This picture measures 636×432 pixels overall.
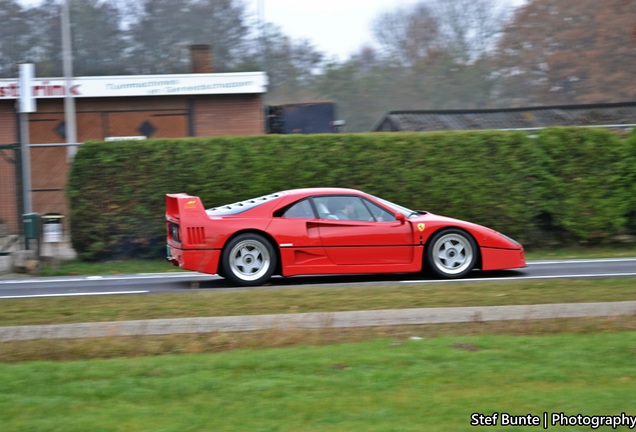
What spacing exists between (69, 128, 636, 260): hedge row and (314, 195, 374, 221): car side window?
4322 mm

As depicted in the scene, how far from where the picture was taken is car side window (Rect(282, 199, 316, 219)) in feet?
36.1

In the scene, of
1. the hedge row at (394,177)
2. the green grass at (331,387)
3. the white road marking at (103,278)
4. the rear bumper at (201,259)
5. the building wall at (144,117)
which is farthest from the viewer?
the building wall at (144,117)

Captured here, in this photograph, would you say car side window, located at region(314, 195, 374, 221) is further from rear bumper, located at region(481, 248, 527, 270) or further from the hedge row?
the hedge row

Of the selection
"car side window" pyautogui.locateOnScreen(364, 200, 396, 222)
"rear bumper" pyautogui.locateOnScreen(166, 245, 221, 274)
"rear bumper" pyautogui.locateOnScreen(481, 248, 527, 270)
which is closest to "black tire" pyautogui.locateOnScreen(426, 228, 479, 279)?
"rear bumper" pyautogui.locateOnScreen(481, 248, 527, 270)

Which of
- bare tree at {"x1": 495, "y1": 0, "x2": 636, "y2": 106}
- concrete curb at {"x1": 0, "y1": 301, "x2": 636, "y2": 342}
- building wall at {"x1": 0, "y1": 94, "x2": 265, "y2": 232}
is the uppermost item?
bare tree at {"x1": 495, "y1": 0, "x2": 636, "y2": 106}

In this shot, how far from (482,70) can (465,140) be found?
25459 mm

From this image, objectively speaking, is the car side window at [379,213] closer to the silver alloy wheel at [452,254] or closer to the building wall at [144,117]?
the silver alloy wheel at [452,254]

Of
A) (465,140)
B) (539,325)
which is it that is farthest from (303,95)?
(539,325)

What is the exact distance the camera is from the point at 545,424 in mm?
4711

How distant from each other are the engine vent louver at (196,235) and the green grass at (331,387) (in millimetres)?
4280

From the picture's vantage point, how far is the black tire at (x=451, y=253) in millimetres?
11102

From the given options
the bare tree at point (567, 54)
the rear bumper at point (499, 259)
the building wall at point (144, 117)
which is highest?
the bare tree at point (567, 54)

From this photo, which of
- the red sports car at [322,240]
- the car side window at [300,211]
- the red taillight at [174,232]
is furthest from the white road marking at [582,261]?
the red taillight at [174,232]

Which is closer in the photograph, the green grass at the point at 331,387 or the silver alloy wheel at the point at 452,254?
the green grass at the point at 331,387
